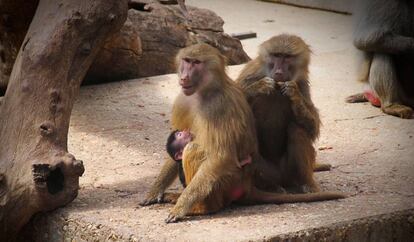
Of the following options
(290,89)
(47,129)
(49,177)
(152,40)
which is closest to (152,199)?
(49,177)

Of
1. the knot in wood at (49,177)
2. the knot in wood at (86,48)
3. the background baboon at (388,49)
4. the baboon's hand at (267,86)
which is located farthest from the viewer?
the background baboon at (388,49)

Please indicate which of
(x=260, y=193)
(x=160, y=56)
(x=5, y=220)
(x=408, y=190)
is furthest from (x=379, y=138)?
(x=5, y=220)

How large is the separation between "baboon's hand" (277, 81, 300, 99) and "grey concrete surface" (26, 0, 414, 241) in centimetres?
61

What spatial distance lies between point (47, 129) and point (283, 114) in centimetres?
130

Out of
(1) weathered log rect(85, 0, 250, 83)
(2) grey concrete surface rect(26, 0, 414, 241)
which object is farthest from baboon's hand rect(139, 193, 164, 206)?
(1) weathered log rect(85, 0, 250, 83)

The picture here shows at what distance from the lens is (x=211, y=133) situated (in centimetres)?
461

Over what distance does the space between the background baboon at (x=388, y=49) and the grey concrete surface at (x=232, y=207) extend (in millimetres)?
186

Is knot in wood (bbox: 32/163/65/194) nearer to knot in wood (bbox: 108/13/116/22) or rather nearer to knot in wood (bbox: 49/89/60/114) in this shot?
knot in wood (bbox: 49/89/60/114)

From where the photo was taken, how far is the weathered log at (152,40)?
7.36 m

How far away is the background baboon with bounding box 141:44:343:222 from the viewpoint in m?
4.60

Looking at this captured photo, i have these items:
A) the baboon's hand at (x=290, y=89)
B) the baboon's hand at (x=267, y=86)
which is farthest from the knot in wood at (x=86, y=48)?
the baboon's hand at (x=290, y=89)

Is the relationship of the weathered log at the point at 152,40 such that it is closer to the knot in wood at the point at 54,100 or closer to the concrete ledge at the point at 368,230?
the knot in wood at the point at 54,100

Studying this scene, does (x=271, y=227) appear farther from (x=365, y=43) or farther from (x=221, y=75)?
(x=365, y=43)

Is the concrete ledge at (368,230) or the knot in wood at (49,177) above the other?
the knot in wood at (49,177)
